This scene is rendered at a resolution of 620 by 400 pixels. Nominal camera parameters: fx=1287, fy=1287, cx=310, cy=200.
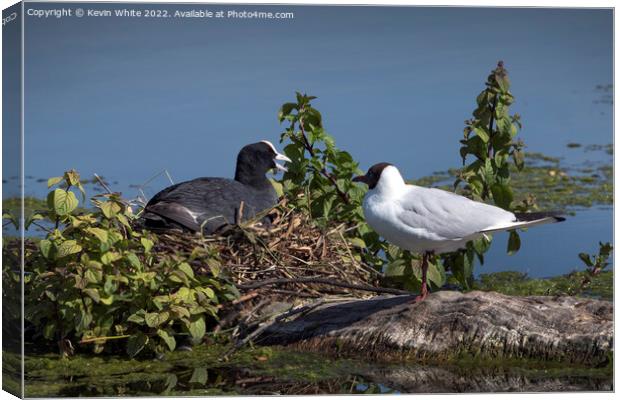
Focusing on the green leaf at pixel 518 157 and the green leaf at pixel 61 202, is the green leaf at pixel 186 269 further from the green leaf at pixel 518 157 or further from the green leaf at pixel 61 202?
the green leaf at pixel 518 157

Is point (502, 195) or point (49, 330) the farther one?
point (502, 195)

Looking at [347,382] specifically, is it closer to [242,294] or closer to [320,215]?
[242,294]

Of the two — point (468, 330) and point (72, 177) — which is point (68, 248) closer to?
point (72, 177)

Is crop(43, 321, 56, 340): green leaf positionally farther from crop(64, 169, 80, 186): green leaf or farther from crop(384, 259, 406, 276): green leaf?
crop(384, 259, 406, 276): green leaf

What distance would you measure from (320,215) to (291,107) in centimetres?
84

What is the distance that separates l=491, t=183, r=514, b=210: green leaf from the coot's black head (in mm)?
1536

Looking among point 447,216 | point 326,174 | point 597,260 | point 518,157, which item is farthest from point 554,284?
point 447,216

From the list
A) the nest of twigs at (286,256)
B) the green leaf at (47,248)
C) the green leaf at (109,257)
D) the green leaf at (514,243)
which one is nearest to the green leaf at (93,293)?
the green leaf at (109,257)

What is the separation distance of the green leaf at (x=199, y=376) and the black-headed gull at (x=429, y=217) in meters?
1.21

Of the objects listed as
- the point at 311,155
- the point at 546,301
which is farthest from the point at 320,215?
the point at 546,301

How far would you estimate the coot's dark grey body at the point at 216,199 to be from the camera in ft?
27.0

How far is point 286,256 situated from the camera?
825 centimetres

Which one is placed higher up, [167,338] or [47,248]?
[47,248]

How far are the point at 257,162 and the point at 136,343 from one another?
2337mm
